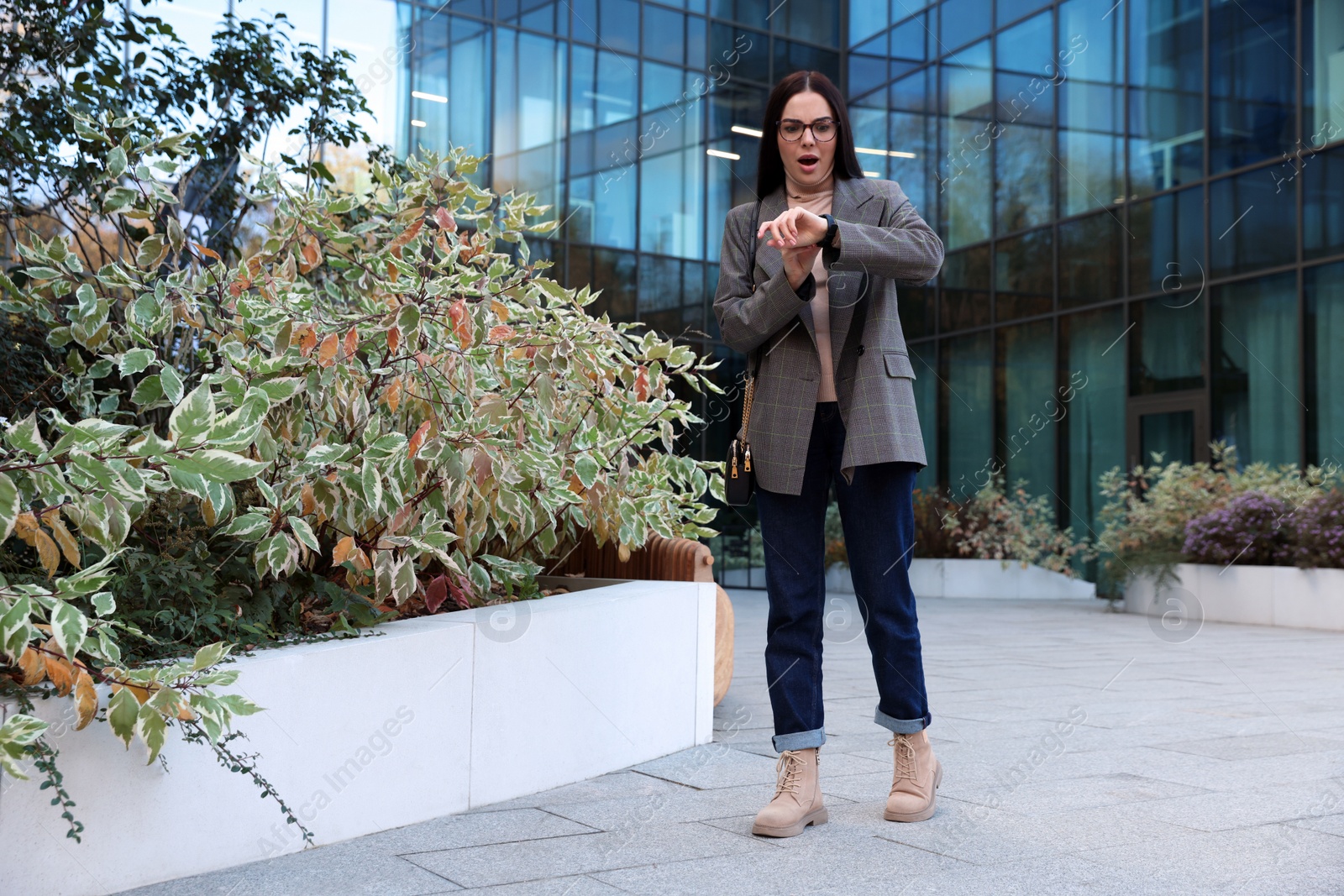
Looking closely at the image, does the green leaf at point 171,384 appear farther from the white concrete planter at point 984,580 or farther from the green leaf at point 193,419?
the white concrete planter at point 984,580

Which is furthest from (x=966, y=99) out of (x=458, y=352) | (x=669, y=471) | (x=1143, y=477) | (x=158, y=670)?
(x=158, y=670)

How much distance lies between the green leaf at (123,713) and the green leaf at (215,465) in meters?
0.41

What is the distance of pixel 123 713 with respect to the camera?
195 centimetres

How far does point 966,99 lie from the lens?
1545 cm

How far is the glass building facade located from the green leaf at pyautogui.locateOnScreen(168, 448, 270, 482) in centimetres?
1083

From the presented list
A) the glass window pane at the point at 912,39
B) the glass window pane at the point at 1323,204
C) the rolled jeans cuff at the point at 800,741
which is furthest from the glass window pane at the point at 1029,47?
the rolled jeans cuff at the point at 800,741

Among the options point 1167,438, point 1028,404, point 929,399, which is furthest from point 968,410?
point 1167,438

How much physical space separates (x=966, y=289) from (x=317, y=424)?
540 inches

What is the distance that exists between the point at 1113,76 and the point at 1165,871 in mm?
13284

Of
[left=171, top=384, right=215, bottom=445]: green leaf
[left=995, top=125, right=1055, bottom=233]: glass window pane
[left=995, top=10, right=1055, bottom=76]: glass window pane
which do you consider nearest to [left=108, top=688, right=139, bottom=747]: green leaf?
[left=171, top=384, right=215, bottom=445]: green leaf

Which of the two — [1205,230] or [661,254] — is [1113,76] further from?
[661,254]

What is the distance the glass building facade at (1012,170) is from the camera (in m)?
11.9

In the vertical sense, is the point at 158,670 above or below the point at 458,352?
below

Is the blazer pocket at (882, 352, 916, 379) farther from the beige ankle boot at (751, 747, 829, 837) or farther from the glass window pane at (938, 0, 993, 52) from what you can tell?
the glass window pane at (938, 0, 993, 52)
